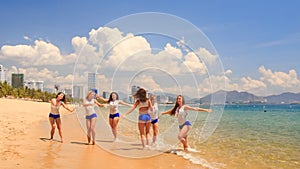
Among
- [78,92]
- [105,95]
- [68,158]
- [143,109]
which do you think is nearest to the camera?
[68,158]

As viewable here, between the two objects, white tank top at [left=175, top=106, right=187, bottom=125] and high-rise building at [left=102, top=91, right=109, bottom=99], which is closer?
white tank top at [left=175, top=106, right=187, bottom=125]

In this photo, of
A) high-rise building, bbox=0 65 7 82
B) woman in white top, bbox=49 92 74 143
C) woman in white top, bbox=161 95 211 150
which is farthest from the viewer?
high-rise building, bbox=0 65 7 82

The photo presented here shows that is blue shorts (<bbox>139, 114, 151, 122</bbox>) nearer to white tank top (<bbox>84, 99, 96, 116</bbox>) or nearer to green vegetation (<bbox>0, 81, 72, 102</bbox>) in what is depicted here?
white tank top (<bbox>84, 99, 96, 116</bbox>)

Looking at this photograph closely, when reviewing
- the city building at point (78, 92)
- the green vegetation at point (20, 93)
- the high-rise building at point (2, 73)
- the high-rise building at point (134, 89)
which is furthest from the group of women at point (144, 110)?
the high-rise building at point (2, 73)

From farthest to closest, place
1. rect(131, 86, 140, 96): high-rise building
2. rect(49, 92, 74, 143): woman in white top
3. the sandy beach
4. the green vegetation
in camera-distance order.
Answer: the green vegetation, rect(49, 92, 74, 143): woman in white top, rect(131, 86, 140, 96): high-rise building, the sandy beach

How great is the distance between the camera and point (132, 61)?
9.49 metres

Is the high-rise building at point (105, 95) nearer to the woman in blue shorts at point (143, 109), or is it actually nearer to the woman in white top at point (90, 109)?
the woman in white top at point (90, 109)

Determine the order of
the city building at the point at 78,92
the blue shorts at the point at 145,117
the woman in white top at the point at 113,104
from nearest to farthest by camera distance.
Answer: the blue shorts at the point at 145,117
the city building at the point at 78,92
the woman in white top at the point at 113,104

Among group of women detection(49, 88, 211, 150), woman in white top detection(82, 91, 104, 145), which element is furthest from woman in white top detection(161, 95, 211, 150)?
woman in white top detection(82, 91, 104, 145)

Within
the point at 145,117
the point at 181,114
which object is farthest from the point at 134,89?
the point at 181,114

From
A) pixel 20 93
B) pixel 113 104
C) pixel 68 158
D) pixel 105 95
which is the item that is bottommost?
pixel 68 158

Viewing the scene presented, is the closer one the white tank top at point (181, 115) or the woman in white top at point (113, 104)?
the white tank top at point (181, 115)

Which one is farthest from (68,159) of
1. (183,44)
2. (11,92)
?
(11,92)

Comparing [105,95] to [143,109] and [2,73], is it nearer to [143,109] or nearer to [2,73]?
[143,109]
